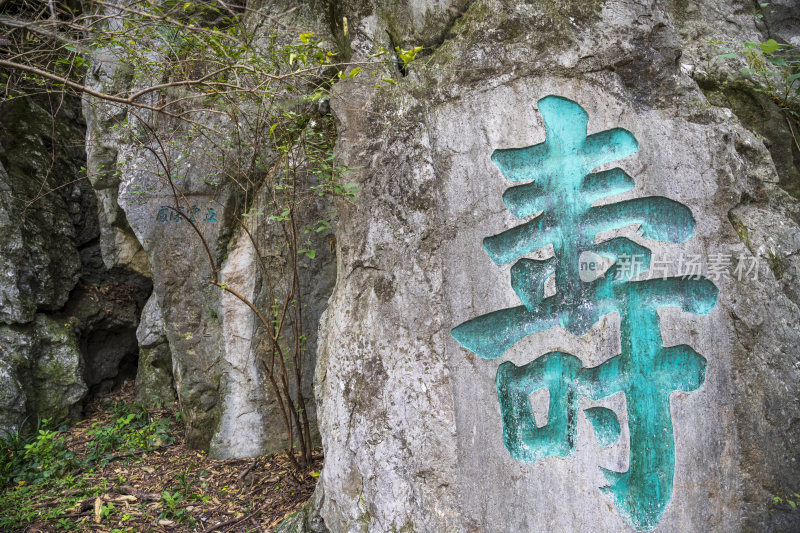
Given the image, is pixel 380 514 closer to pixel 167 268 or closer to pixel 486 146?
pixel 486 146

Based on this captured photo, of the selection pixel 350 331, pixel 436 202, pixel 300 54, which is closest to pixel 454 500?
pixel 350 331

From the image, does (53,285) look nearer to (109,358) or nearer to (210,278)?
(109,358)

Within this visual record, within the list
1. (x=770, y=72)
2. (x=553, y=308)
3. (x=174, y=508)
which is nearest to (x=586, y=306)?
(x=553, y=308)

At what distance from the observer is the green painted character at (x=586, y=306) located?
2.58 meters

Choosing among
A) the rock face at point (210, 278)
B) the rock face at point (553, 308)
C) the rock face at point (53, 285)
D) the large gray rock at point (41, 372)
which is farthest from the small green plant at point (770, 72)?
the large gray rock at point (41, 372)

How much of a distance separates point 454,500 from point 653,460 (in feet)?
3.16

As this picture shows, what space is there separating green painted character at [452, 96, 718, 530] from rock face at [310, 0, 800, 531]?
0.4 inches

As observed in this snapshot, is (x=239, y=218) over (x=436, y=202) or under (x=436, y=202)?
over

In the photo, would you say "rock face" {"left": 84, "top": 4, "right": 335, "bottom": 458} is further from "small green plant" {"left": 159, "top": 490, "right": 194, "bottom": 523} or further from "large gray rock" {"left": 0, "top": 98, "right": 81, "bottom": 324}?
"large gray rock" {"left": 0, "top": 98, "right": 81, "bottom": 324}

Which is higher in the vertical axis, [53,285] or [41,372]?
[53,285]

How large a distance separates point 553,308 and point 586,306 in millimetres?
160

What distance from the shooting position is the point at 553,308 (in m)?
2.71

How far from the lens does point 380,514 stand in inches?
108

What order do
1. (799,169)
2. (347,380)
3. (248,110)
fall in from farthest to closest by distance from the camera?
(248,110)
(799,169)
(347,380)
